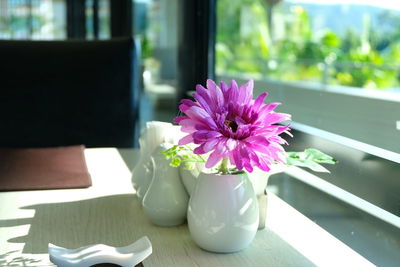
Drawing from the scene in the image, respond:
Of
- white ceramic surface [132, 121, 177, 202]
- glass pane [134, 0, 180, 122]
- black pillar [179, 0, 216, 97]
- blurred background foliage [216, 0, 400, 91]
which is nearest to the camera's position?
white ceramic surface [132, 121, 177, 202]

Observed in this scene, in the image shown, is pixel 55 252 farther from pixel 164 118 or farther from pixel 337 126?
pixel 164 118

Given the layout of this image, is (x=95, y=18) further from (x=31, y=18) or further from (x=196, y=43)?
(x=196, y=43)

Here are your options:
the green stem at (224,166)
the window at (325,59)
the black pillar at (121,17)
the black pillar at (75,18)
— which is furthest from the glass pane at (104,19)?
the green stem at (224,166)

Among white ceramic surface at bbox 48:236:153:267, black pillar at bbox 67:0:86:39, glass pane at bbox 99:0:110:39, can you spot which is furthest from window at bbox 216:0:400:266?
black pillar at bbox 67:0:86:39

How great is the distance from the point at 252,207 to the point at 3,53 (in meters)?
1.54

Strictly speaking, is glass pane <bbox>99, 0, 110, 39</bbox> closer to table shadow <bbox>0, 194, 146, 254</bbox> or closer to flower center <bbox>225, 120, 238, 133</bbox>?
table shadow <bbox>0, 194, 146, 254</bbox>

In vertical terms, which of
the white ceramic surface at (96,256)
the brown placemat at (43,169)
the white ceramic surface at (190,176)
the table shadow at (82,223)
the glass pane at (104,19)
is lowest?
the table shadow at (82,223)

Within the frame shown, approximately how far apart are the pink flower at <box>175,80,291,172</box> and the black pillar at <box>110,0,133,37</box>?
363cm

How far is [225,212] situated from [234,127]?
12 cm

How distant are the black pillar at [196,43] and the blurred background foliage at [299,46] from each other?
2.6 inches

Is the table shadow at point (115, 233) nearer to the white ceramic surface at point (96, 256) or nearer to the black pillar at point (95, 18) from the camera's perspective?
the white ceramic surface at point (96, 256)

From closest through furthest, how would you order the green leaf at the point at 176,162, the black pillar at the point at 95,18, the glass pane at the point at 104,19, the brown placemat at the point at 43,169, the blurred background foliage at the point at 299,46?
1. the green leaf at the point at 176,162
2. the brown placemat at the point at 43,169
3. the blurred background foliage at the point at 299,46
4. the glass pane at the point at 104,19
5. the black pillar at the point at 95,18

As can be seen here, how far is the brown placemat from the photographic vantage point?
1148 millimetres

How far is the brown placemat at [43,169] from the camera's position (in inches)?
45.2
